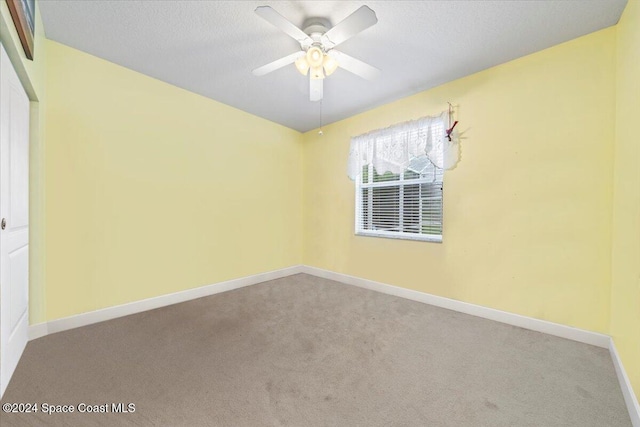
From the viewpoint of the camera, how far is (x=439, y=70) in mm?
2330

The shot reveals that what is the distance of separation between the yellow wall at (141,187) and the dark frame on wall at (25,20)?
0.58 m

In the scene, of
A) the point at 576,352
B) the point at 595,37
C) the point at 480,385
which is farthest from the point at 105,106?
the point at 576,352

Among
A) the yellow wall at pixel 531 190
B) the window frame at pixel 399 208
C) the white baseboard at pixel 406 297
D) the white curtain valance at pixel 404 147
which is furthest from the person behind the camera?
the window frame at pixel 399 208

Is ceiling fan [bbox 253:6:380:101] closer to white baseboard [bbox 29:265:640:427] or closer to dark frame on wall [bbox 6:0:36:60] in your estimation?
dark frame on wall [bbox 6:0:36:60]

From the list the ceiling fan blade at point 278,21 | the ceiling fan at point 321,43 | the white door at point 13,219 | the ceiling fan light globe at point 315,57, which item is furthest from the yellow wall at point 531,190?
the white door at point 13,219

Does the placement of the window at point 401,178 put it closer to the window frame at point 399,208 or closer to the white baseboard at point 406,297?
the window frame at point 399,208

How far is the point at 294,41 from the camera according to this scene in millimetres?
1955

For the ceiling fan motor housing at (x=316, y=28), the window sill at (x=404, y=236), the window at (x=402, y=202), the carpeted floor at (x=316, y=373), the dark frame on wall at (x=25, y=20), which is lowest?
the carpeted floor at (x=316, y=373)

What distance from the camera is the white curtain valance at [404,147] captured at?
2.57 m

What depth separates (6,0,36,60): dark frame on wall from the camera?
120 centimetres

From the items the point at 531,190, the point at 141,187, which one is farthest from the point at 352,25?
the point at 141,187

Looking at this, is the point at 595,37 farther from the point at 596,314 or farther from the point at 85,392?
the point at 85,392

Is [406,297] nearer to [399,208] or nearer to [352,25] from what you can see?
[399,208]

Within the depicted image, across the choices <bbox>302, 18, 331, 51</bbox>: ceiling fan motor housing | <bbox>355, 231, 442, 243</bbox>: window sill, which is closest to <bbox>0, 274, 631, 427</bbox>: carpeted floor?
<bbox>355, 231, 442, 243</bbox>: window sill
